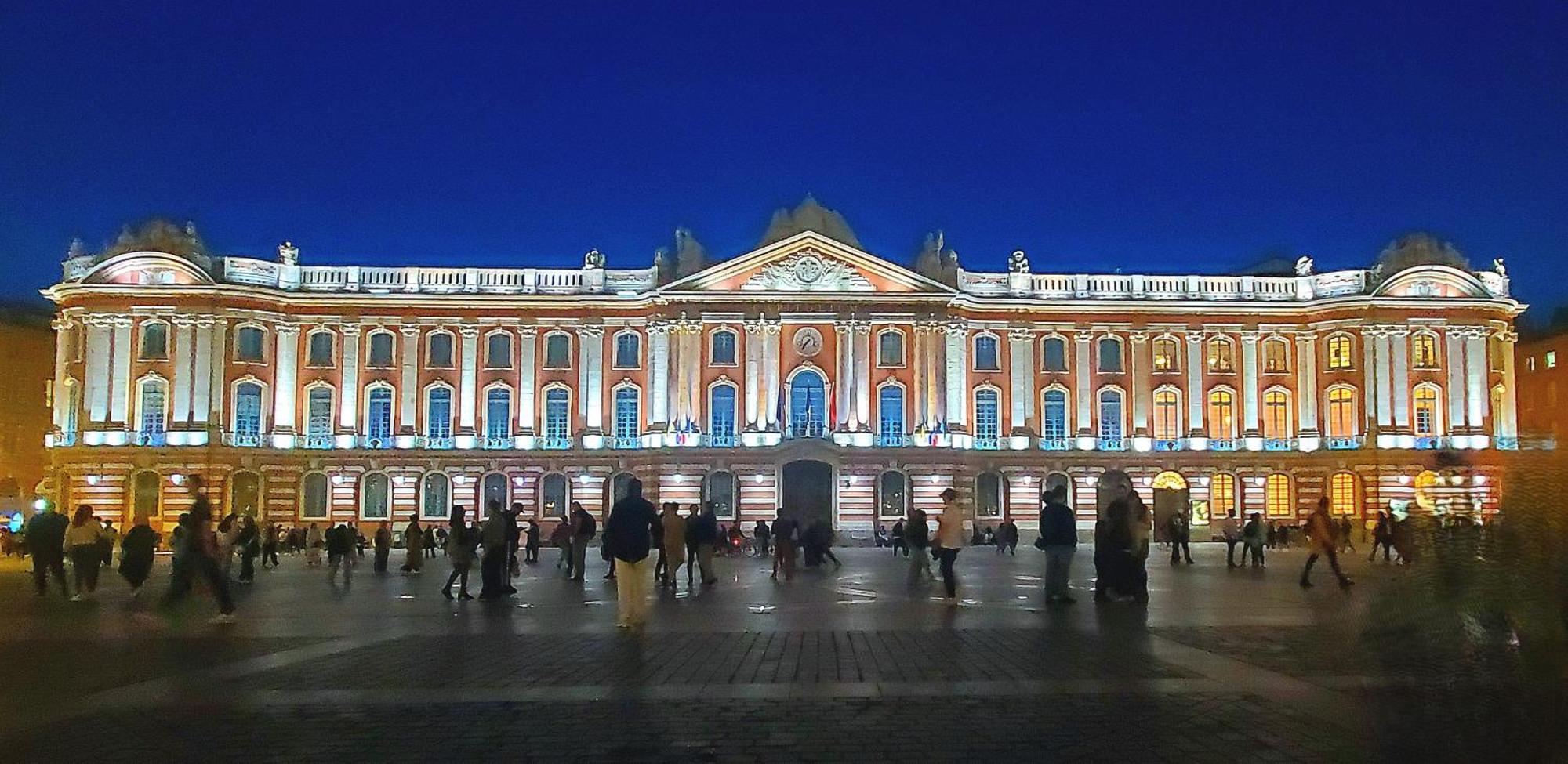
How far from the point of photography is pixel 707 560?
26453mm

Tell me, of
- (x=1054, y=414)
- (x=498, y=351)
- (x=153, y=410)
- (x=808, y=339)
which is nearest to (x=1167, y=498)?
(x=1054, y=414)

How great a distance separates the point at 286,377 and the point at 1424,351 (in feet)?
170

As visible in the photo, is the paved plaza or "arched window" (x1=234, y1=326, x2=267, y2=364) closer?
the paved plaza

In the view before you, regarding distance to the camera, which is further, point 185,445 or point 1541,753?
point 185,445

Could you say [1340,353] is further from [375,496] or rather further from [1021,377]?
[375,496]

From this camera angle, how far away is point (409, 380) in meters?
64.1

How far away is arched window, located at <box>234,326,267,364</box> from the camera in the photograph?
62.3 meters

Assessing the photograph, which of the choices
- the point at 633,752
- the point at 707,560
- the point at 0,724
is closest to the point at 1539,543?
the point at 633,752

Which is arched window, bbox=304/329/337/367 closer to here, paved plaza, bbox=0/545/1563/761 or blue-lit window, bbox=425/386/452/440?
blue-lit window, bbox=425/386/452/440

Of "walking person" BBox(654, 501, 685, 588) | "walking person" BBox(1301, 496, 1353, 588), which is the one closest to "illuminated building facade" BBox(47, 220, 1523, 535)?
"walking person" BBox(654, 501, 685, 588)

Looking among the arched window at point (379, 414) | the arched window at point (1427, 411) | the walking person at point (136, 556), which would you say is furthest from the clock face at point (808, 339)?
the walking person at point (136, 556)

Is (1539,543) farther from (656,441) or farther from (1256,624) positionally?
(656,441)

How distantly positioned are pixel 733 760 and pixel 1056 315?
5895cm

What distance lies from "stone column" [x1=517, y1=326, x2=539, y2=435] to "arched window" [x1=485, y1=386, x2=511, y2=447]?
571 mm
